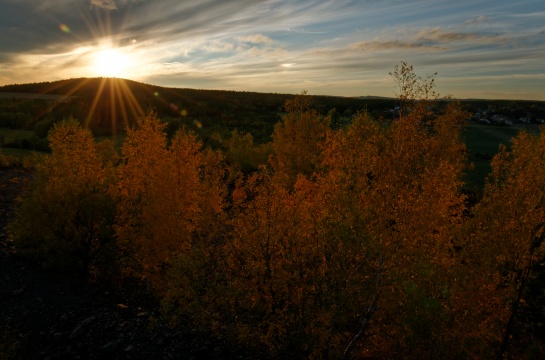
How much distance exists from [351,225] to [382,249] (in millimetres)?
2041

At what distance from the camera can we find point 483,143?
3588 inches

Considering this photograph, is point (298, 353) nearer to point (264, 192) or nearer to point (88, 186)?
point (264, 192)

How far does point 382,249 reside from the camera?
16750 millimetres

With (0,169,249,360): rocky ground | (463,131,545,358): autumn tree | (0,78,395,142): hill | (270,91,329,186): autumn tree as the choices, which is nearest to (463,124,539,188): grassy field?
(0,78,395,142): hill

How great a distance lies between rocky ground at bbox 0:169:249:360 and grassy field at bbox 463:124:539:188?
55443 mm

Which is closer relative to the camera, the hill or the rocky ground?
the rocky ground

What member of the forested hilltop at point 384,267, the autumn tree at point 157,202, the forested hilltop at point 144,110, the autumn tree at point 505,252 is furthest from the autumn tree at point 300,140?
the autumn tree at point 505,252

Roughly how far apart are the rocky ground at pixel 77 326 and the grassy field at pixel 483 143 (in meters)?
55.4

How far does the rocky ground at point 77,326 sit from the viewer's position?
20203mm

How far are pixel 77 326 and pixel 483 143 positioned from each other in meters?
93.6

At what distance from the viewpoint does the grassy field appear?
69.1m

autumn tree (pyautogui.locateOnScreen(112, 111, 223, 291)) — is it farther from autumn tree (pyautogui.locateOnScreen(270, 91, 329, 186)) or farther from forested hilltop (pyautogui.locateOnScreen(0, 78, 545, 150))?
forested hilltop (pyautogui.locateOnScreen(0, 78, 545, 150))

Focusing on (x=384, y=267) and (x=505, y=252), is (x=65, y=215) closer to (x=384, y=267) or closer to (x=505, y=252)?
(x=384, y=267)

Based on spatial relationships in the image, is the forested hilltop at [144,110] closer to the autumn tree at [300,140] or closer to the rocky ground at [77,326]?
the autumn tree at [300,140]
